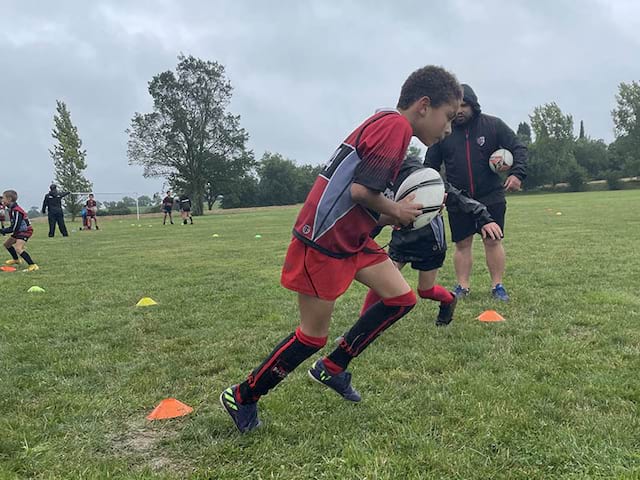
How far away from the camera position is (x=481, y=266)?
8070 millimetres

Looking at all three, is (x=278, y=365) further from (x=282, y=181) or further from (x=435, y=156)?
(x=282, y=181)

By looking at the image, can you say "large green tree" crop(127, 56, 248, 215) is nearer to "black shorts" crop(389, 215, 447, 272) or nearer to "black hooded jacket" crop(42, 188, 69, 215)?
"black hooded jacket" crop(42, 188, 69, 215)

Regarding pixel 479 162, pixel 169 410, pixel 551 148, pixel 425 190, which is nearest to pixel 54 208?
pixel 479 162

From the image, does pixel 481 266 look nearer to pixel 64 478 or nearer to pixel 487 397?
pixel 487 397

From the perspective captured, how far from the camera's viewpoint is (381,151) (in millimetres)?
2553

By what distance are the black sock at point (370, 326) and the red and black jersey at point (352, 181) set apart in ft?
1.53

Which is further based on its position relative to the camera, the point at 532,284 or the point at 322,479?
the point at 532,284

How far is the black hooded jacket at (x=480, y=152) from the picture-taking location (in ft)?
18.5

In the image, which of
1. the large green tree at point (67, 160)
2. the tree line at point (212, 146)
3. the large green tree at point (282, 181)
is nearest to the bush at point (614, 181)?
the tree line at point (212, 146)

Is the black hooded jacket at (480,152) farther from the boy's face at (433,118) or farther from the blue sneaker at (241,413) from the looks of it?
the blue sneaker at (241,413)

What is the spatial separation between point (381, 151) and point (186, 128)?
54766 millimetres

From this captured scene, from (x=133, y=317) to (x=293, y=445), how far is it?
3.45 meters

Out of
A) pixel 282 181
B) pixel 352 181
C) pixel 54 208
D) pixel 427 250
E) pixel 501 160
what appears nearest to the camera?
pixel 352 181

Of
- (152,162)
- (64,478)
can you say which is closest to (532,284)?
(64,478)
